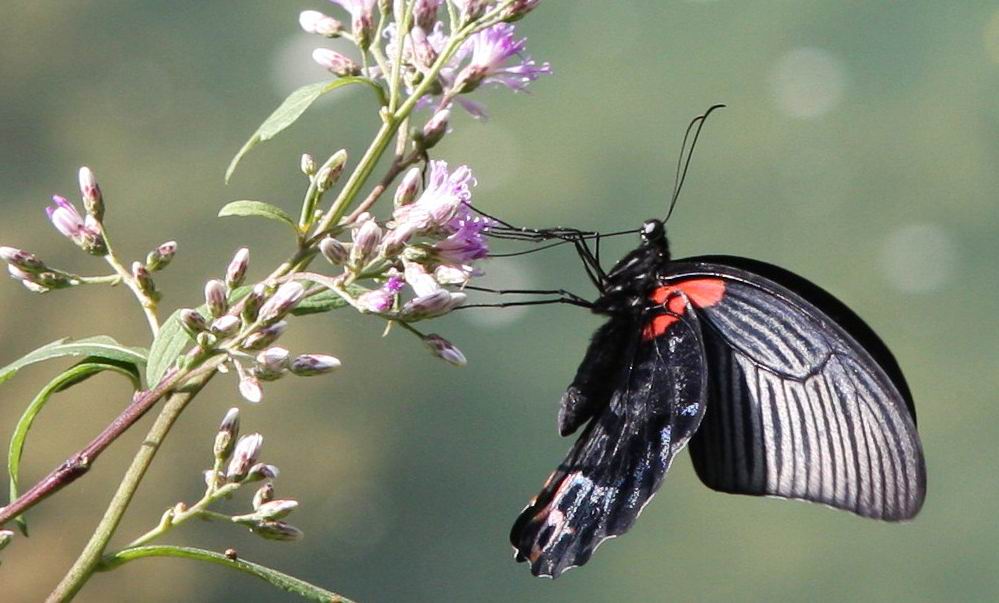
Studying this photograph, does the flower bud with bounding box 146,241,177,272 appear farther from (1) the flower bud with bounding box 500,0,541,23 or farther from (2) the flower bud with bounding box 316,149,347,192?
(1) the flower bud with bounding box 500,0,541,23

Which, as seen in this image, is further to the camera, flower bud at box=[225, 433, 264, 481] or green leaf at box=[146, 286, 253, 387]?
flower bud at box=[225, 433, 264, 481]

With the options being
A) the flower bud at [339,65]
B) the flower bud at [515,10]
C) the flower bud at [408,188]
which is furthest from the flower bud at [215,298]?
the flower bud at [515,10]

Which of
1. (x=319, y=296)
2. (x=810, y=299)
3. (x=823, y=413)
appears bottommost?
(x=319, y=296)

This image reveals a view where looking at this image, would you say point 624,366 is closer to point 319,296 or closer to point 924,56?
point 319,296

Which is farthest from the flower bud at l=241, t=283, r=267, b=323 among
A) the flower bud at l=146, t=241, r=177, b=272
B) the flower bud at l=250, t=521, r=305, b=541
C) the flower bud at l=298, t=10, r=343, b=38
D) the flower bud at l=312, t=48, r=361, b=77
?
the flower bud at l=298, t=10, r=343, b=38

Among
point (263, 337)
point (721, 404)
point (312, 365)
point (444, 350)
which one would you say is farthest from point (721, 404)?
point (263, 337)

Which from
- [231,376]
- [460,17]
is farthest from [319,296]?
[231,376]
